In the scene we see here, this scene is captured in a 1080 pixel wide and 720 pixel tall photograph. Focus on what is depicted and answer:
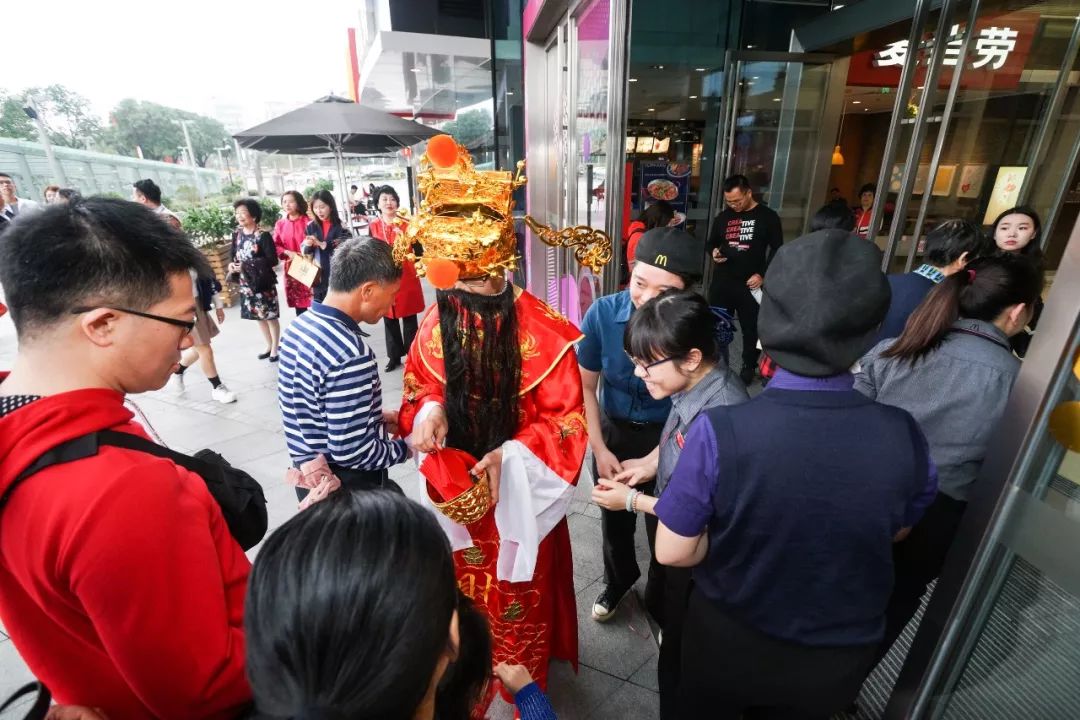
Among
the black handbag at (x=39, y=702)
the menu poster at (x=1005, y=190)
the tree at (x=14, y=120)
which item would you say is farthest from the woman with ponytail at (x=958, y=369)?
the tree at (x=14, y=120)

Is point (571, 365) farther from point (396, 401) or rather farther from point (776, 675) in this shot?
point (396, 401)

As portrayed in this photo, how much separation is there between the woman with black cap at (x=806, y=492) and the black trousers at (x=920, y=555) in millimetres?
708

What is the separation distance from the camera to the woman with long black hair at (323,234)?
5.02 m

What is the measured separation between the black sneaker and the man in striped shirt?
1125 millimetres

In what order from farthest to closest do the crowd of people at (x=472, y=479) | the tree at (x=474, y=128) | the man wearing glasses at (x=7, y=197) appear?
the tree at (x=474, y=128) < the man wearing glasses at (x=7, y=197) < the crowd of people at (x=472, y=479)

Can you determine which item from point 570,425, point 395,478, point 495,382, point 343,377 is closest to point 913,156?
point 570,425

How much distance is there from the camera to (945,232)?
7.19 ft

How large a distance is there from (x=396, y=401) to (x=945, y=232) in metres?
3.88

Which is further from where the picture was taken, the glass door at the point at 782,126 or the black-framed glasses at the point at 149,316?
the glass door at the point at 782,126

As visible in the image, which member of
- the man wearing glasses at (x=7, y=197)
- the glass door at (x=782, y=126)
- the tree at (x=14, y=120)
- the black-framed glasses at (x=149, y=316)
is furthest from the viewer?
the tree at (x=14, y=120)

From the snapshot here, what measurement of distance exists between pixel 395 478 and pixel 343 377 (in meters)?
1.84

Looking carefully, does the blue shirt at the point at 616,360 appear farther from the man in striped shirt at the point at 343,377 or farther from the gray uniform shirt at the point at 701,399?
the man in striped shirt at the point at 343,377

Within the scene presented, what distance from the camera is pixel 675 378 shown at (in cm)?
146

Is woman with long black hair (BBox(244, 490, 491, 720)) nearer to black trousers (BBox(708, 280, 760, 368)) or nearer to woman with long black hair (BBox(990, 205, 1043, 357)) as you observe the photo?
woman with long black hair (BBox(990, 205, 1043, 357))
